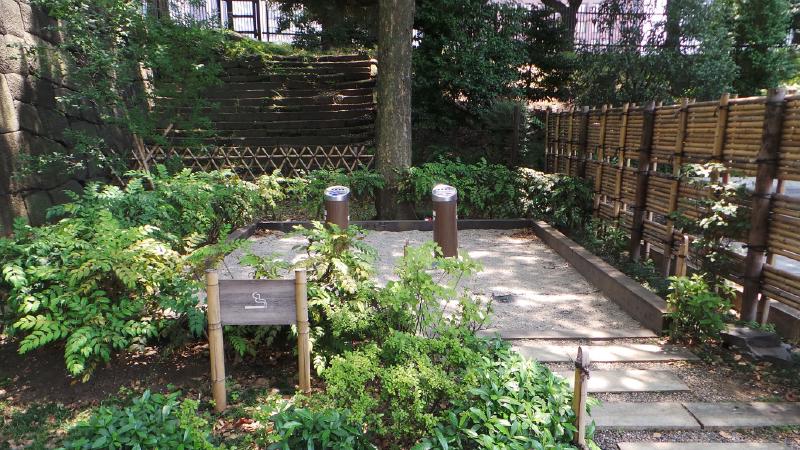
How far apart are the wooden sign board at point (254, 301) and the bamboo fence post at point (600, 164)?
618cm

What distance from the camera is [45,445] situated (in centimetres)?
308

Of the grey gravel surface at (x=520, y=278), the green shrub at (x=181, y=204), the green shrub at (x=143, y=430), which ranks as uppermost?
the green shrub at (x=181, y=204)

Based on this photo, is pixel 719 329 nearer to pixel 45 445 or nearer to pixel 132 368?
pixel 132 368

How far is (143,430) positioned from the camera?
2768 mm

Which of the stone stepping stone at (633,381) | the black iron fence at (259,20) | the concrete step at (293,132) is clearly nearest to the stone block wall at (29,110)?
the concrete step at (293,132)

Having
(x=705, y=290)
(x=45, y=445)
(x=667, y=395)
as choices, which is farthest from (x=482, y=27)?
(x=45, y=445)

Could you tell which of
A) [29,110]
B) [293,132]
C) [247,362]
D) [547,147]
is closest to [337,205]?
[247,362]

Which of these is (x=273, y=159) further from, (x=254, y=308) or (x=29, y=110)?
(x=254, y=308)

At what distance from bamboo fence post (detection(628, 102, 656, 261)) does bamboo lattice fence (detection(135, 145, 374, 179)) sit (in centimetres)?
636

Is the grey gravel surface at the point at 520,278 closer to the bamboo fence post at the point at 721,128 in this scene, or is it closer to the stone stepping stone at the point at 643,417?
the stone stepping stone at the point at 643,417

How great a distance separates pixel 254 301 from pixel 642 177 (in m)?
5.21

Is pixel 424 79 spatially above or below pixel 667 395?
above

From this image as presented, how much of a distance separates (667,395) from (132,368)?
3.77 m

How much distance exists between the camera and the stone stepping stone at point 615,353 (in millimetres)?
4109
